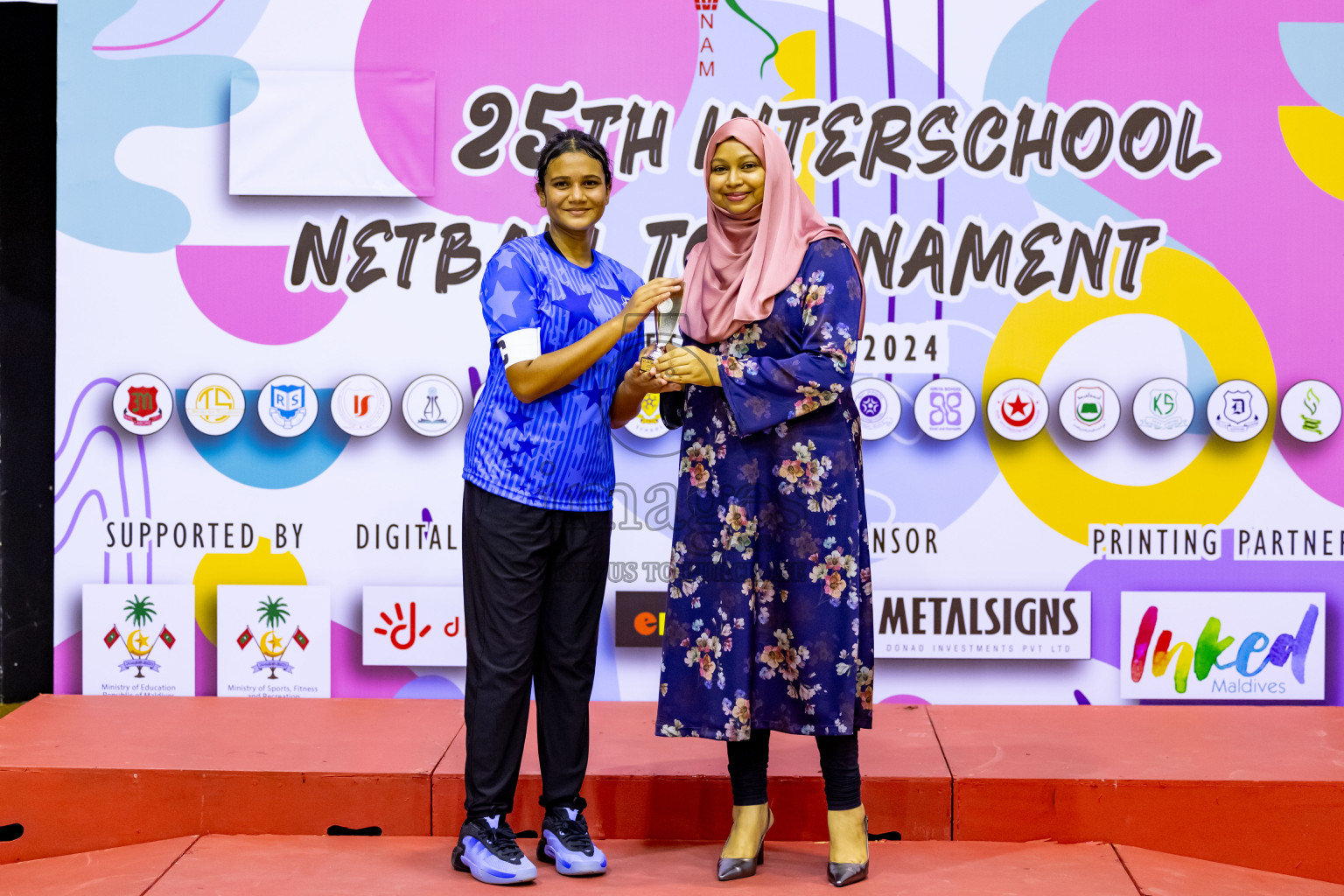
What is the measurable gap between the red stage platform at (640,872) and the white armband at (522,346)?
41.0 inches

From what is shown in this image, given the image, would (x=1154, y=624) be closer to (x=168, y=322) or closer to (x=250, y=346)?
(x=250, y=346)

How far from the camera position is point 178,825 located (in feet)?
8.82

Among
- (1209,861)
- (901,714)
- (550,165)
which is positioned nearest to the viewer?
(550,165)

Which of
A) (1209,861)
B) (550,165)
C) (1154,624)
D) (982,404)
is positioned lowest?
(1209,861)

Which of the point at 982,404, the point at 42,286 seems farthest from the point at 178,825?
the point at 982,404

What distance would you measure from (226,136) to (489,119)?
749 millimetres

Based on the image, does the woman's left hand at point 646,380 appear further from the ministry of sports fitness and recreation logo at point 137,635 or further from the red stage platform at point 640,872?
the ministry of sports fitness and recreation logo at point 137,635

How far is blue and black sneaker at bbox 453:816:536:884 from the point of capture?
231cm

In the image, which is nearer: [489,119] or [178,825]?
[178,825]

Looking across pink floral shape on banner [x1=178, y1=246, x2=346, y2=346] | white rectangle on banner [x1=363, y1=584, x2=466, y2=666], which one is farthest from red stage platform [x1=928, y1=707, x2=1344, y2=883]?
pink floral shape on banner [x1=178, y1=246, x2=346, y2=346]

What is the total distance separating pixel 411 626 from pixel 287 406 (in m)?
0.72

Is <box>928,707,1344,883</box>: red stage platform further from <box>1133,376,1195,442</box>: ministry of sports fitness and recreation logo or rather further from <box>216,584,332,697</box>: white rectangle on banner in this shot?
<box>216,584,332,697</box>: white rectangle on banner

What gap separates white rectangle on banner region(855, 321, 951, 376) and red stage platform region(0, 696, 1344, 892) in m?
1.05

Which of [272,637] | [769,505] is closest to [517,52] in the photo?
[769,505]
